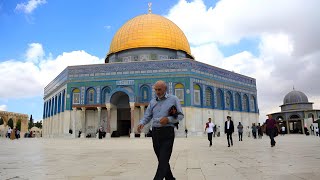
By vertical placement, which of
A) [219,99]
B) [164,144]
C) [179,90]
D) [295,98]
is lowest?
[164,144]

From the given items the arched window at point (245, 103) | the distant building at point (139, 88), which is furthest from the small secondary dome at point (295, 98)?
the distant building at point (139, 88)

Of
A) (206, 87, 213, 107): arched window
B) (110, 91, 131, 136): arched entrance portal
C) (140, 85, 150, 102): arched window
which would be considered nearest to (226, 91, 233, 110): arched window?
(206, 87, 213, 107): arched window

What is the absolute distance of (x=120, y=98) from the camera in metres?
32.5

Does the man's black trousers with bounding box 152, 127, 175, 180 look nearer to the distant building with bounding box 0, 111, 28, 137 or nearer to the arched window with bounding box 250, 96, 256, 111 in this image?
the arched window with bounding box 250, 96, 256, 111

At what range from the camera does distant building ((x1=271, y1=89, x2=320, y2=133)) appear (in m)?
45.0

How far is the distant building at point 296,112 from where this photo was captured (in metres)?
45.0

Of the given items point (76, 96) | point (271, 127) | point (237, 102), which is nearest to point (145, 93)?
point (76, 96)

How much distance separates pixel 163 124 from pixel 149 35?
3209 centimetres

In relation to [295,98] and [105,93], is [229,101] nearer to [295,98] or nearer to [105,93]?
[105,93]

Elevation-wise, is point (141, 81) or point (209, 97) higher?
point (141, 81)

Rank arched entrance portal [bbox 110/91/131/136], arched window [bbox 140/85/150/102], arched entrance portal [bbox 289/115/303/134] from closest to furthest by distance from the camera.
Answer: arched window [bbox 140/85/150/102]
arched entrance portal [bbox 110/91/131/136]
arched entrance portal [bbox 289/115/303/134]

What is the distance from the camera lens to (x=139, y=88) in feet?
100

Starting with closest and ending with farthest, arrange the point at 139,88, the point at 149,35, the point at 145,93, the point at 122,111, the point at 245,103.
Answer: the point at 139,88 < the point at 145,93 < the point at 122,111 < the point at 149,35 < the point at 245,103

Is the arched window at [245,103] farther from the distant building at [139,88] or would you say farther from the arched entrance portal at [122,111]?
the arched entrance portal at [122,111]
